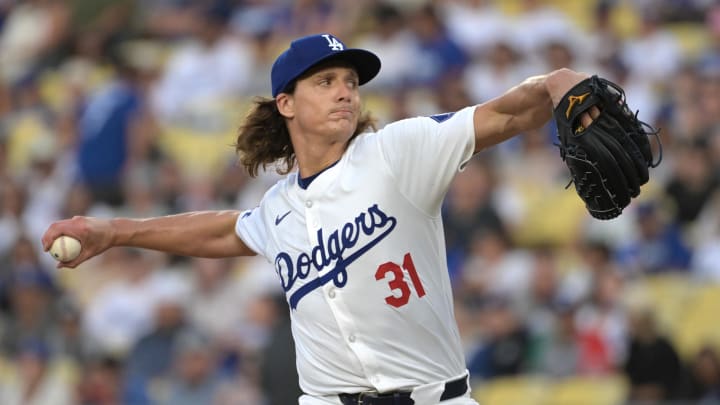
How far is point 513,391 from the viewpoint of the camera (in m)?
8.50

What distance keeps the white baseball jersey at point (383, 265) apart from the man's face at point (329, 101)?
10 centimetres

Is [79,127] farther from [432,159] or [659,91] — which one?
[432,159]

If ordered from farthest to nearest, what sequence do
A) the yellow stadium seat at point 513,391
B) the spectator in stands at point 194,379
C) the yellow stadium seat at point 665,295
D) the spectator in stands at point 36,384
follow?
the spectator in stands at point 36,384
the spectator in stands at point 194,379
the yellow stadium seat at point 665,295
the yellow stadium seat at point 513,391

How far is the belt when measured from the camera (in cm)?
462

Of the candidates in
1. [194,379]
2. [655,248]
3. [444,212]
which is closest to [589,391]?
[655,248]

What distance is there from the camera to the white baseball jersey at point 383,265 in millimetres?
4555

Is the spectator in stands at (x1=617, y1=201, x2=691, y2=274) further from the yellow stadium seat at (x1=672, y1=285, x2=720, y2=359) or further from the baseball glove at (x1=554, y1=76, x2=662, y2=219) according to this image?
the baseball glove at (x1=554, y1=76, x2=662, y2=219)

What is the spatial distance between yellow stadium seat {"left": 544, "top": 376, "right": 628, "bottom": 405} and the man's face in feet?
13.0

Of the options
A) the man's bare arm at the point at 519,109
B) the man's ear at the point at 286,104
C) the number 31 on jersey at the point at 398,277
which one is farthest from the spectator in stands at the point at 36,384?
the man's bare arm at the point at 519,109

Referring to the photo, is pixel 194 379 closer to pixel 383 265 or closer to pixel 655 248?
pixel 655 248

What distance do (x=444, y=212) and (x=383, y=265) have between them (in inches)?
203

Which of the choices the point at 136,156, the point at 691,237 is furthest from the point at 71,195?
the point at 691,237

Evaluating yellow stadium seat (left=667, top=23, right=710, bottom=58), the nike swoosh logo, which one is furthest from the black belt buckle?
yellow stadium seat (left=667, top=23, right=710, bottom=58)

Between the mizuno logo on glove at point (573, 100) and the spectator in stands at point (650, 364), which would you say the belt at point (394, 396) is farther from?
the spectator in stands at point (650, 364)
